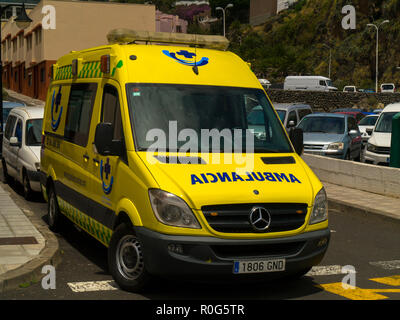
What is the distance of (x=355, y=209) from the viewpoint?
40.7ft

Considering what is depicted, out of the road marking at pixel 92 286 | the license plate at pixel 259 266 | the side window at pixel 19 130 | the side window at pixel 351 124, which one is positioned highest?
the side window at pixel 19 130

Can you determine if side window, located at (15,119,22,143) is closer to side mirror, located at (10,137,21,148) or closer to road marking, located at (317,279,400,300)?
side mirror, located at (10,137,21,148)

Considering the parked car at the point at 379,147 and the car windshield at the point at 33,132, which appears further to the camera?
the parked car at the point at 379,147

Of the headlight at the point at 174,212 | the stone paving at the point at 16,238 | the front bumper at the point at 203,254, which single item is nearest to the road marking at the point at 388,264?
the front bumper at the point at 203,254

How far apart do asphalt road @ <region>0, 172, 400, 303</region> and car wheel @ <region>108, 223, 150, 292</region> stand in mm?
112

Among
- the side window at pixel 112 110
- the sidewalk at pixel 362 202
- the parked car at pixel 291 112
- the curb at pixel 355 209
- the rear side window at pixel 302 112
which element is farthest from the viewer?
the rear side window at pixel 302 112

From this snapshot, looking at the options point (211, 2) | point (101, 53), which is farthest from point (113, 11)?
point (211, 2)

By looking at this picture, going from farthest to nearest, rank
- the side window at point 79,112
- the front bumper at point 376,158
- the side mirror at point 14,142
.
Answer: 1. the front bumper at point 376,158
2. the side mirror at point 14,142
3. the side window at point 79,112

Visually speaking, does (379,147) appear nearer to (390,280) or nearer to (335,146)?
(335,146)

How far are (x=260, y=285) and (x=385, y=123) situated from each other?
40.7 feet

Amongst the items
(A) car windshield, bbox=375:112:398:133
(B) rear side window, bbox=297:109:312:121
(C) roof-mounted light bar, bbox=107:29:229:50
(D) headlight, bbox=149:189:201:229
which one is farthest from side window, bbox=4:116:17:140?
(B) rear side window, bbox=297:109:312:121

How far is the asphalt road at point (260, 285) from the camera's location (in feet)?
22.1

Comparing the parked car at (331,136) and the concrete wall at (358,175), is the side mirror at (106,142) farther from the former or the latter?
the parked car at (331,136)

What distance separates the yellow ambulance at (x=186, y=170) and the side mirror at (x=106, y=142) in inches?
0.5
